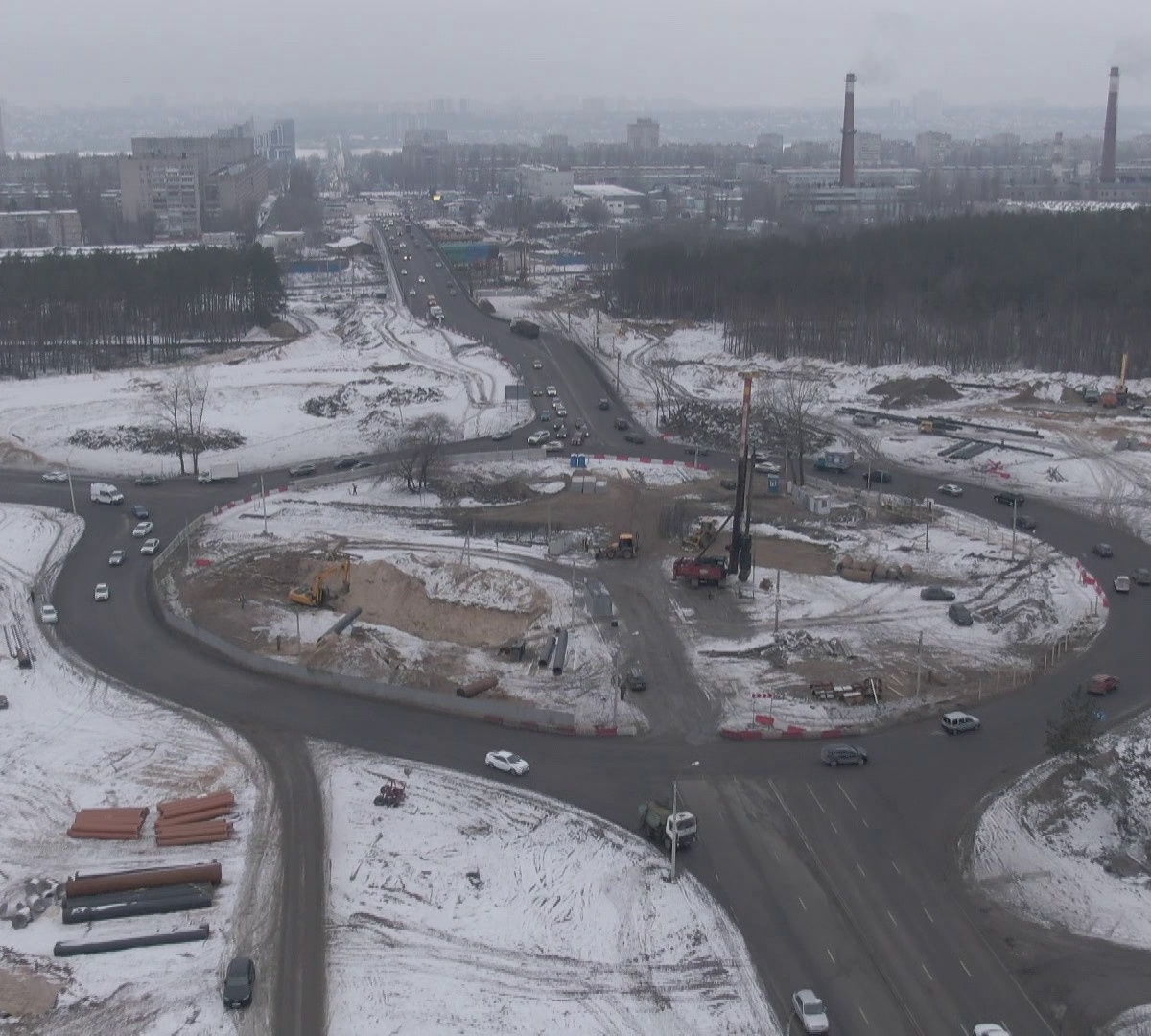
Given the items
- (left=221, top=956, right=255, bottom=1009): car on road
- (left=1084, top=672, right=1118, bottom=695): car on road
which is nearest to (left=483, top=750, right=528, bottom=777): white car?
(left=221, top=956, right=255, bottom=1009): car on road

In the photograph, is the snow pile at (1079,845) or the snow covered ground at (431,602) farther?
the snow covered ground at (431,602)

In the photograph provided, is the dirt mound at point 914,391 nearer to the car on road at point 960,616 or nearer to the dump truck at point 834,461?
the dump truck at point 834,461

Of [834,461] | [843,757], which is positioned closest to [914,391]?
[834,461]

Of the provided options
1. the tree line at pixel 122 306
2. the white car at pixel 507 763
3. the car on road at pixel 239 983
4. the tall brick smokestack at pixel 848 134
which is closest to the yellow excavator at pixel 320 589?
the white car at pixel 507 763

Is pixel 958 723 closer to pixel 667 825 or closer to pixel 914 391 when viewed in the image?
pixel 667 825

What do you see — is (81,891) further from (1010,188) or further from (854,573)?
(1010,188)

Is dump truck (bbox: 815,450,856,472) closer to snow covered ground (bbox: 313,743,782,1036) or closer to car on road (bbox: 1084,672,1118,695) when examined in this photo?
car on road (bbox: 1084,672,1118,695)
